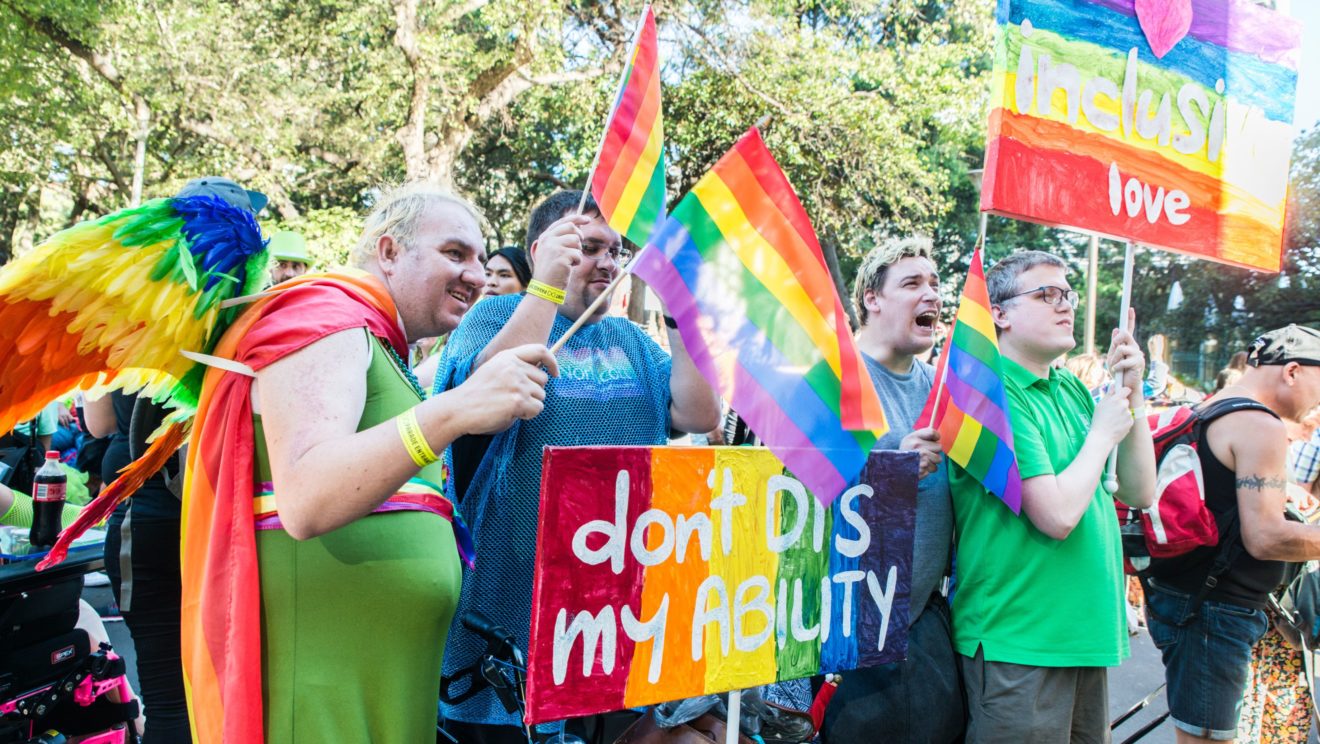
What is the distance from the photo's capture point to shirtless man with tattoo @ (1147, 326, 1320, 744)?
3.03 metres

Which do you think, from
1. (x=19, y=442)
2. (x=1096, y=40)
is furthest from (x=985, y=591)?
(x=19, y=442)

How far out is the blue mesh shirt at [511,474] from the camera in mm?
2307

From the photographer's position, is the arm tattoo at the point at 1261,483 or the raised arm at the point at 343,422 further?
the arm tattoo at the point at 1261,483

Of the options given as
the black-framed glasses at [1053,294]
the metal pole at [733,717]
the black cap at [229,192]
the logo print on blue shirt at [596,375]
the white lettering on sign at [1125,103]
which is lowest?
the metal pole at [733,717]

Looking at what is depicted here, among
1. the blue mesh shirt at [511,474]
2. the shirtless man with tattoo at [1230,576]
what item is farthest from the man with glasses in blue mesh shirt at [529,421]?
the shirtless man with tattoo at [1230,576]

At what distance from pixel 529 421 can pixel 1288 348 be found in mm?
2970

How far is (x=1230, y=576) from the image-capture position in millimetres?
3104

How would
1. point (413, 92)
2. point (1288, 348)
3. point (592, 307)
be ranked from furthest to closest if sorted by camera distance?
1. point (413, 92)
2. point (1288, 348)
3. point (592, 307)

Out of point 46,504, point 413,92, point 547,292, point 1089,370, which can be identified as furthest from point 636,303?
point 547,292

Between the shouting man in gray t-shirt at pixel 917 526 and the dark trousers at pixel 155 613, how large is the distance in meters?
2.03

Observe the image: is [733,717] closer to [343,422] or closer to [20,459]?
[343,422]

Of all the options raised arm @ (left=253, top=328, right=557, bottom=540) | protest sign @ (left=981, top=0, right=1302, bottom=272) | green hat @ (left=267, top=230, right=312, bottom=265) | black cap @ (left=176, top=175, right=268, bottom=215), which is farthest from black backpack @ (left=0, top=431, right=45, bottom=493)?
protest sign @ (left=981, top=0, right=1302, bottom=272)

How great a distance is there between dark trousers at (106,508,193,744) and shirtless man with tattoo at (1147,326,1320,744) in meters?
3.37

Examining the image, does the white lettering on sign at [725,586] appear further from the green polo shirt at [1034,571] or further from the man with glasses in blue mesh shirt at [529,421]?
the man with glasses in blue mesh shirt at [529,421]
